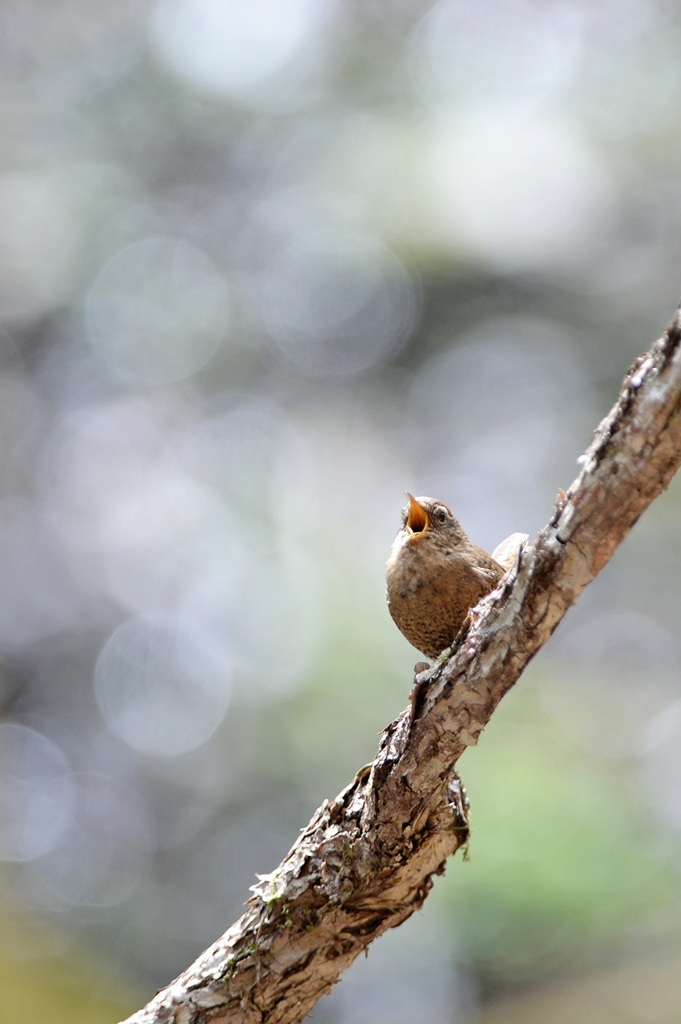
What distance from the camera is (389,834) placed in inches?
78.0

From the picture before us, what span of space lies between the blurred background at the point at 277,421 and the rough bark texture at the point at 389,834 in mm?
3909

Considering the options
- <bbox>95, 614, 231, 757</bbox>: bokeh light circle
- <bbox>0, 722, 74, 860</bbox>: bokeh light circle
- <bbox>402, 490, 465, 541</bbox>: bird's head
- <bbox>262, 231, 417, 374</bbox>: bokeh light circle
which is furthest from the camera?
<bbox>262, 231, 417, 374</bbox>: bokeh light circle

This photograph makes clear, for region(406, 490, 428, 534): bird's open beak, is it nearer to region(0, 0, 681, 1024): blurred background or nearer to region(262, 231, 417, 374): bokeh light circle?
region(0, 0, 681, 1024): blurred background

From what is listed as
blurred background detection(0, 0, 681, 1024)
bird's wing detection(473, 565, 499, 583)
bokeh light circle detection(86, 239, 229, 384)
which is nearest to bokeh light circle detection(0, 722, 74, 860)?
blurred background detection(0, 0, 681, 1024)

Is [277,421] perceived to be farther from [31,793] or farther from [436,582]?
[436,582]

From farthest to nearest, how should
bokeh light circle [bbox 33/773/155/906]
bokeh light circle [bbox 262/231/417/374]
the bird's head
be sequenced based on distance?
bokeh light circle [bbox 262/231/417/374]
bokeh light circle [bbox 33/773/155/906]
the bird's head

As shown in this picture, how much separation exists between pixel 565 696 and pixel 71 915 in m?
3.81

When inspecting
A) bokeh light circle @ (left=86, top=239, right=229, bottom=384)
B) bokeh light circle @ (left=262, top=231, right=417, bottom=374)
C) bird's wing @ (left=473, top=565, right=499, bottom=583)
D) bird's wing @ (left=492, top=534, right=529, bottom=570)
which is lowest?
bird's wing @ (left=473, top=565, right=499, bottom=583)

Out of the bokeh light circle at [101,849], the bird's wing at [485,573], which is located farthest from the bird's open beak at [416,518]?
the bokeh light circle at [101,849]

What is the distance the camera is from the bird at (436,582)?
7.23 feet

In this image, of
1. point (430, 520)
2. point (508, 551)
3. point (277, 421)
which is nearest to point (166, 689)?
point (277, 421)

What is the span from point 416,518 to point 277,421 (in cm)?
554

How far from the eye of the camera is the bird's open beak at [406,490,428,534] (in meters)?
2.45

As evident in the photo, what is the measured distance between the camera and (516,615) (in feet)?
5.40
